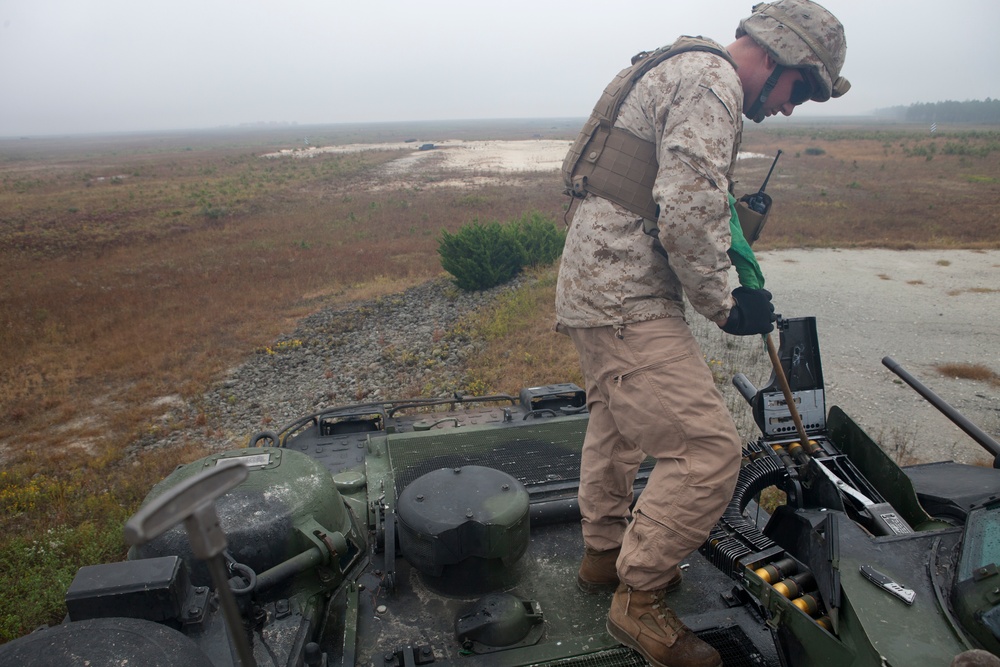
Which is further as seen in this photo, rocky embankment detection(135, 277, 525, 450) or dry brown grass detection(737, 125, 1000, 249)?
Answer: dry brown grass detection(737, 125, 1000, 249)

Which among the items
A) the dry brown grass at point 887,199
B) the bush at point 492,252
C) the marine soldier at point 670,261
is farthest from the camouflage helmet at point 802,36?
the dry brown grass at point 887,199

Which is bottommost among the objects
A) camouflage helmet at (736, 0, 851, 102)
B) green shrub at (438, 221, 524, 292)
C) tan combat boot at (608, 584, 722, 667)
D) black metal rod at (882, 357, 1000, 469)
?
green shrub at (438, 221, 524, 292)

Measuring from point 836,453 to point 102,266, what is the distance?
18.6 m

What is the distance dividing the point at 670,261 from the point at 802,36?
39.0 inches

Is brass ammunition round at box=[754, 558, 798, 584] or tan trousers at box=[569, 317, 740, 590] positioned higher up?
tan trousers at box=[569, 317, 740, 590]

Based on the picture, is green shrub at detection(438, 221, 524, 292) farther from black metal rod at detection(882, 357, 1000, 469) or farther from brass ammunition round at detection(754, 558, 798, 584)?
brass ammunition round at detection(754, 558, 798, 584)

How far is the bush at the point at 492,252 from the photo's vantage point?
45.1 feet

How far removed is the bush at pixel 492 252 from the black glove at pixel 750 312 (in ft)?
36.4

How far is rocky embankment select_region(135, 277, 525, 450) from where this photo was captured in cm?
842

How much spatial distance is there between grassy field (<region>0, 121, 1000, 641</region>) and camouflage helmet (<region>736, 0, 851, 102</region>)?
5.30 metres

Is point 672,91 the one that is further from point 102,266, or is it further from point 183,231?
point 183,231

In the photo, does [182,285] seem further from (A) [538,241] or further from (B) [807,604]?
(B) [807,604]

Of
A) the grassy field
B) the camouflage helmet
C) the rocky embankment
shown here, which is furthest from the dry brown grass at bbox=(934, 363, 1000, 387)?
the camouflage helmet

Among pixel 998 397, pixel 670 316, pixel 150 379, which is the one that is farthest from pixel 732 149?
pixel 150 379
